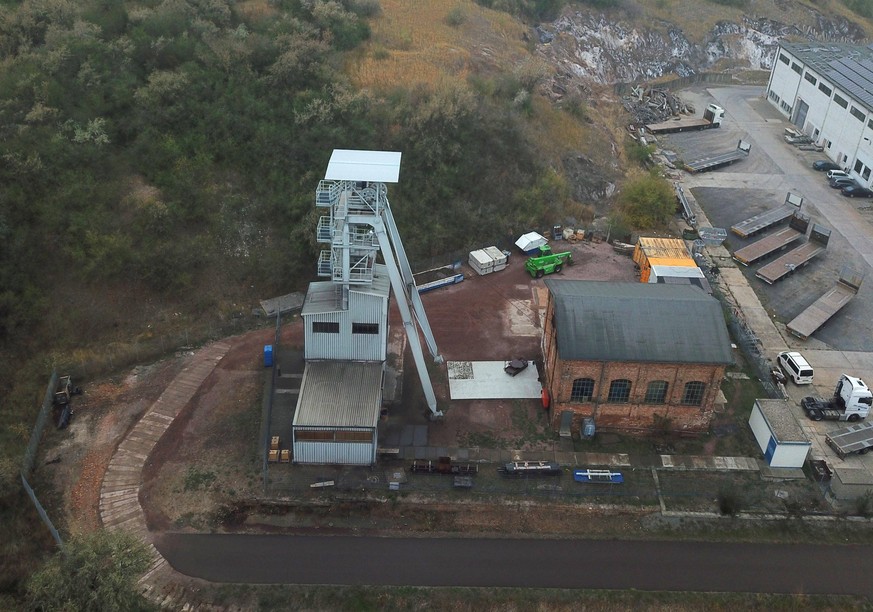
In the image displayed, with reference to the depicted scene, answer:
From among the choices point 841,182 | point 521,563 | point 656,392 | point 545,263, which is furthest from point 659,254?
point 841,182

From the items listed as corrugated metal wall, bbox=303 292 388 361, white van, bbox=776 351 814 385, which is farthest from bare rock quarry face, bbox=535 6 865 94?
corrugated metal wall, bbox=303 292 388 361

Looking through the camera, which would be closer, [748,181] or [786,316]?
[786,316]

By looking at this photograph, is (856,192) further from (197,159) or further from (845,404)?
(197,159)

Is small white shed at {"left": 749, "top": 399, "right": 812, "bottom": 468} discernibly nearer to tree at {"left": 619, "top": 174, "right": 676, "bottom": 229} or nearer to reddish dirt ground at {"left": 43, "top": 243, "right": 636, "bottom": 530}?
reddish dirt ground at {"left": 43, "top": 243, "right": 636, "bottom": 530}

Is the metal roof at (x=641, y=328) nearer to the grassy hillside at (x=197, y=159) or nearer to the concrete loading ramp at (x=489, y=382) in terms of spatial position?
the concrete loading ramp at (x=489, y=382)

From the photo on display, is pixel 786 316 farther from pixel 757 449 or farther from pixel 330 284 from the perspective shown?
pixel 330 284

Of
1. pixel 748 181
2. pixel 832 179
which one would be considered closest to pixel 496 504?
pixel 748 181

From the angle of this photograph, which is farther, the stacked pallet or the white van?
the stacked pallet
